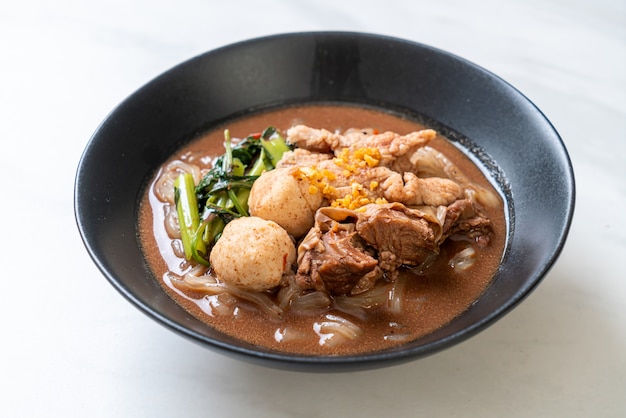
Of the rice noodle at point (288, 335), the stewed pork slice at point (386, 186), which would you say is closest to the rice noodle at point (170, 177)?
the stewed pork slice at point (386, 186)

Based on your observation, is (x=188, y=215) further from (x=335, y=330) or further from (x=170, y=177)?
(x=335, y=330)

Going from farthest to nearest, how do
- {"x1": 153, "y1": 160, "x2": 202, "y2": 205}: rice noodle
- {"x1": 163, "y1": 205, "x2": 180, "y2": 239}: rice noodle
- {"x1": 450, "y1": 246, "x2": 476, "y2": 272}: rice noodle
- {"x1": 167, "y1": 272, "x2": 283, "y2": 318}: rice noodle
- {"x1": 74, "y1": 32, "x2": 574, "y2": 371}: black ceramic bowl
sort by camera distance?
{"x1": 153, "y1": 160, "x2": 202, "y2": 205}: rice noodle
{"x1": 163, "y1": 205, "x2": 180, "y2": 239}: rice noodle
{"x1": 450, "y1": 246, "x2": 476, "y2": 272}: rice noodle
{"x1": 167, "y1": 272, "x2": 283, "y2": 318}: rice noodle
{"x1": 74, "y1": 32, "x2": 574, "y2": 371}: black ceramic bowl

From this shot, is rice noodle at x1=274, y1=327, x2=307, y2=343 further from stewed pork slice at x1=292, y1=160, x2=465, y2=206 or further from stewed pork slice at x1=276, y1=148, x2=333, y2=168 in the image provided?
stewed pork slice at x1=276, y1=148, x2=333, y2=168

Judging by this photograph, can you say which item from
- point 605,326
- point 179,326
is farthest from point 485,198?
point 179,326

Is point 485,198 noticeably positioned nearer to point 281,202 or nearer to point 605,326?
point 605,326

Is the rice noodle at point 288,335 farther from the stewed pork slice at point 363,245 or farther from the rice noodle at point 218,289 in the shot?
the stewed pork slice at point 363,245

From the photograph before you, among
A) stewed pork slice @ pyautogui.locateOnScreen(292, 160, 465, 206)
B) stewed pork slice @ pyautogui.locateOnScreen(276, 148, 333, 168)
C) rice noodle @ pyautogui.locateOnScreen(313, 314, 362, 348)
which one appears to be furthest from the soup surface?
stewed pork slice @ pyautogui.locateOnScreen(276, 148, 333, 168)
